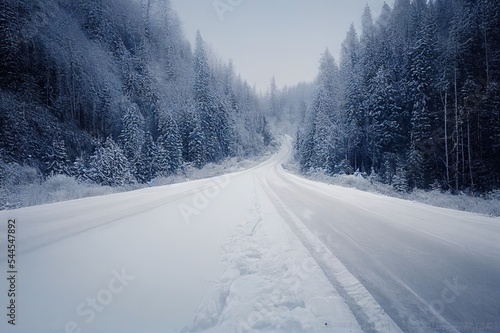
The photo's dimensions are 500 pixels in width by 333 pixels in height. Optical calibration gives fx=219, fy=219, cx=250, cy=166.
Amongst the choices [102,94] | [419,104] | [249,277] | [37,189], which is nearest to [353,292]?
[249,277]

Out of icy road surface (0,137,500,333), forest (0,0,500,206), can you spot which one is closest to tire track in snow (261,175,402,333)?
icy road surface (0,137,500,333)

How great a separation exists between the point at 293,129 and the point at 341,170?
85372 millimetres

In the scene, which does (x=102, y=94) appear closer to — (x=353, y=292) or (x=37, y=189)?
(x=37, y=189)

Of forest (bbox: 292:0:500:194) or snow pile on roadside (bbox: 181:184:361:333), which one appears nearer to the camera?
snow pile on roadside (bbox: 181:184:361:333)

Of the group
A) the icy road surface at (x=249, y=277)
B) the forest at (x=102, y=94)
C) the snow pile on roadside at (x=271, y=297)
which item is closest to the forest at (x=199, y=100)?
the forest at (x=102, y=94)

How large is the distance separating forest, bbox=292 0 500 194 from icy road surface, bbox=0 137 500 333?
17.3m

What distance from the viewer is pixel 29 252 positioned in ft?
12.2

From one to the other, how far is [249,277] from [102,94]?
3205cm

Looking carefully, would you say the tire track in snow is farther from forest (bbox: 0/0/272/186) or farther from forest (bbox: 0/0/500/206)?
forest (bbox: 0/0/500/206)

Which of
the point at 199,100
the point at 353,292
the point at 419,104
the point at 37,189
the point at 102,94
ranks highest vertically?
the point at 199,100

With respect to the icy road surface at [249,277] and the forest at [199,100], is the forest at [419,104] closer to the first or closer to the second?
the forest at [199,100]

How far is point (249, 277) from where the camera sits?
10.9 ft

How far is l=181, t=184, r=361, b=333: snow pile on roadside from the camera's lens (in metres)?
2.30

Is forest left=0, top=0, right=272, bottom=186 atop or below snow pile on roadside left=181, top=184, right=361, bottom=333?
atop
